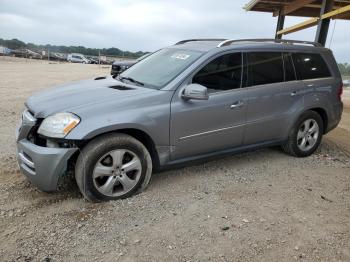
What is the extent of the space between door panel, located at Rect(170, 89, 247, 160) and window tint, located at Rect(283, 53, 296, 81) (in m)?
0.92

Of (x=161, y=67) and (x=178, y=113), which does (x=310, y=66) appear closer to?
(x=161, y=67)

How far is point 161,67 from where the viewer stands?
4.63 metres

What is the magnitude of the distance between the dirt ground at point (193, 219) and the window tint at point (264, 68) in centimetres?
122

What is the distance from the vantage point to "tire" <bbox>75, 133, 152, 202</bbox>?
11.8 ft

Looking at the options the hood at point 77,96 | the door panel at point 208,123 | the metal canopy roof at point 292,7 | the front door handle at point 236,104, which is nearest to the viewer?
the hood at point 77,96

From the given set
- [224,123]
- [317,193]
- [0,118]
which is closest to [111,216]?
[224,123]

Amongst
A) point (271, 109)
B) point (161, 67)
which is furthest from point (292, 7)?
point (161, 67)

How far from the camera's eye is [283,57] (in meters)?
5.07

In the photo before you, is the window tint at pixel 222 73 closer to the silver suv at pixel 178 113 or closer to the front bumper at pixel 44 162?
the silver suv at pixel 178 113

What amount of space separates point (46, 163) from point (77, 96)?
863mm

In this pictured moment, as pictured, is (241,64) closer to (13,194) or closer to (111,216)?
(111,216)

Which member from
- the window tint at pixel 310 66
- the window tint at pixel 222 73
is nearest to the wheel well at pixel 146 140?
the window tint at pixel 222 73

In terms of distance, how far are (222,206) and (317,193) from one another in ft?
4.25

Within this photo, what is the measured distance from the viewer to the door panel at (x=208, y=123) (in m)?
4.09
